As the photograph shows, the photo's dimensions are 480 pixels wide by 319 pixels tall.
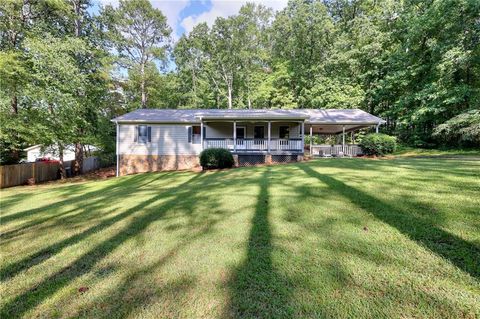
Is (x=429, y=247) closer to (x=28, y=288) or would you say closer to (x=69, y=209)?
(x=28, y=288)

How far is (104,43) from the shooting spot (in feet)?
78.4

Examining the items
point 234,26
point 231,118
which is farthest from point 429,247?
point 234,26

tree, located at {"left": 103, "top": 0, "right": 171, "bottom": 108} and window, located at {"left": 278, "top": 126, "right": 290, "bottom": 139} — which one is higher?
tree, located at {"left": 103, "top": 0, "right": 171, "bottom": 108}

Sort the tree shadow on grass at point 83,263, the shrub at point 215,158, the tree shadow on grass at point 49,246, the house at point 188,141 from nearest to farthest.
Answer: the tree shadow on grass at point 83,263
the tree shadow on grass at point 49,246
the shrub at point 215,158
the house at point 188,141

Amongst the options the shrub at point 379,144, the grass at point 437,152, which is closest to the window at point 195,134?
the shrub at point 379,144

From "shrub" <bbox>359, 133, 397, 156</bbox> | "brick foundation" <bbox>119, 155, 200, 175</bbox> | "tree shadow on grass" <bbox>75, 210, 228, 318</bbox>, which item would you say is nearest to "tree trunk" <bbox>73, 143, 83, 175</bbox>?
"brick foundation" <bbox>119, 155, 200, 175</bbox>

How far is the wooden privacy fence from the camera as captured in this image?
14.3 meters

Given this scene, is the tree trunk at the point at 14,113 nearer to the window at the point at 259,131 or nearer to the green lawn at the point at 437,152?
the window at the point at 259,131

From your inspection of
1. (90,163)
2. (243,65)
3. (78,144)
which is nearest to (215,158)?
(78,144)

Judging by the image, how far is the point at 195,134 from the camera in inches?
698

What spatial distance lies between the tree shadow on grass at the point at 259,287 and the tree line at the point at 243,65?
17.0 metres

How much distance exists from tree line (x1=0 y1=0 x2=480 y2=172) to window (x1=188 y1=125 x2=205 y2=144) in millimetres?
7533

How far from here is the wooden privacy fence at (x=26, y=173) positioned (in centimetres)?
1429

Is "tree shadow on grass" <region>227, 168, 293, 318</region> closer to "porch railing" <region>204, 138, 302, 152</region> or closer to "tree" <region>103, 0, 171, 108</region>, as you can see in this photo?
"porch railing" <region>204, 138, 302, 152</region>
